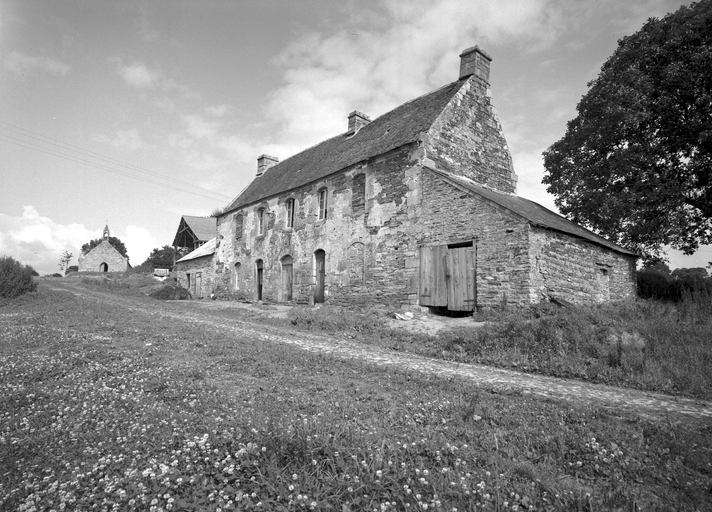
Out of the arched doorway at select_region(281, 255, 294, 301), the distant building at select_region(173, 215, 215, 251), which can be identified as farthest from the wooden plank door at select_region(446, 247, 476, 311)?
the distant building at select_region(173, 215, 215, 251)

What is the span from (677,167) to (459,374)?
17446mm

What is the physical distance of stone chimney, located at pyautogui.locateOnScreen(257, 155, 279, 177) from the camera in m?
30.7

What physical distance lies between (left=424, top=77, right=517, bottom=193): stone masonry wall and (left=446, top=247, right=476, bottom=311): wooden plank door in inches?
152

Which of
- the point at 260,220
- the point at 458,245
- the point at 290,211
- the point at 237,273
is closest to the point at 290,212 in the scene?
the point at 290,211

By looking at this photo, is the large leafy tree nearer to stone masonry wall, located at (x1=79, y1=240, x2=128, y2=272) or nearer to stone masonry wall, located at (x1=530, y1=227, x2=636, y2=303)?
stone masonry wall, located at (x1=530, y1=227, x2=636, y2=303)

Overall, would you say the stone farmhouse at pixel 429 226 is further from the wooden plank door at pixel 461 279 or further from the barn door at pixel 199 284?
→ the barn door at pixel 199 284

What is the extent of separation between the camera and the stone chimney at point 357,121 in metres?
22.4

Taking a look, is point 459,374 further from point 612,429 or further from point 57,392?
point 57,392

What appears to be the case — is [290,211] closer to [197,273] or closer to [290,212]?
[290,212]

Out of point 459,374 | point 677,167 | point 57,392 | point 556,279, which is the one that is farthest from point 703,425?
point 677,167

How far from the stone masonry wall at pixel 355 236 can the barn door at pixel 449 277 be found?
0.47 m

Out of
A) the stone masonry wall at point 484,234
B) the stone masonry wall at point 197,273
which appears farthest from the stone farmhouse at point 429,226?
the stone masonry wall at point 197,273

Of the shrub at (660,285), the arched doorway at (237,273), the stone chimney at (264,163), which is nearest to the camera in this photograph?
the shrub at (660,285)

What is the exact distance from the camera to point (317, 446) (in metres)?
3.34
